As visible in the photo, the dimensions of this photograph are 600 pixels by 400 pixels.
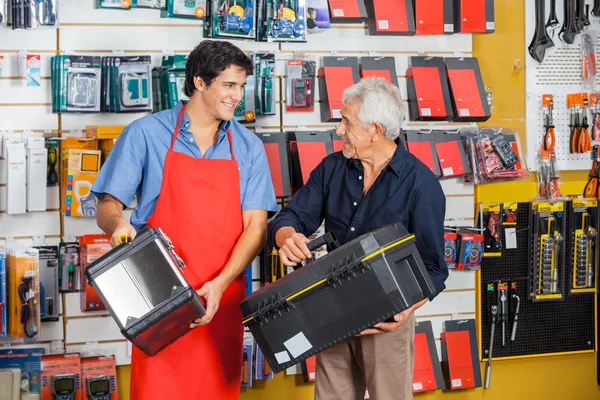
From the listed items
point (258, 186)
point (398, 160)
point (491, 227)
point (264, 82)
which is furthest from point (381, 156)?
point (491, 227)

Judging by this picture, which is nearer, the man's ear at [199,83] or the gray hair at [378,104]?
the gray hair at [378,104]

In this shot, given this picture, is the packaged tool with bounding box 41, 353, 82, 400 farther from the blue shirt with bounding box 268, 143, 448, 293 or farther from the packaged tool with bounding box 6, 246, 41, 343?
the blue shirt with bounding box 268, 143, 448, 293

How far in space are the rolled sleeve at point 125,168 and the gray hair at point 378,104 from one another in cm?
81

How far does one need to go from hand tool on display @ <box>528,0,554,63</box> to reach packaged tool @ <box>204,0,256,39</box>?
5.96ft

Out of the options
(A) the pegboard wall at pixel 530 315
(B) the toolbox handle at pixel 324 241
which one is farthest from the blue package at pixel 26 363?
(A) the pegboard wall at pixel 530 315

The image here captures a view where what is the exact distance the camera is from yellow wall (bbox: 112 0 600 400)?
16.0ft

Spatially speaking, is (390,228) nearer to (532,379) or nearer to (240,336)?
(240,336)

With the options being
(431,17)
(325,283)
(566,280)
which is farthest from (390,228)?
(566,280)

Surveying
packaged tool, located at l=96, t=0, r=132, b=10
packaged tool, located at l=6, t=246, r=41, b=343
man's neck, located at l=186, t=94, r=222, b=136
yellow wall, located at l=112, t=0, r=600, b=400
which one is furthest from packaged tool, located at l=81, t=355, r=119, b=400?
packaged tool, located at l=96, t=0, r=132, b=10

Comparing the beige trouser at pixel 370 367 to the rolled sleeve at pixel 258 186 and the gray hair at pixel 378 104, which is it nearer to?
the rolled sleeve at pixel 258 186

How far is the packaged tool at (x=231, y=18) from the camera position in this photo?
423 cm

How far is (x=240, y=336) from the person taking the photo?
3.11 meters

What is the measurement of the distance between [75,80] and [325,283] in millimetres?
2224

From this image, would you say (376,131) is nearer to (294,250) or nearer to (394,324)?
(294,250)
